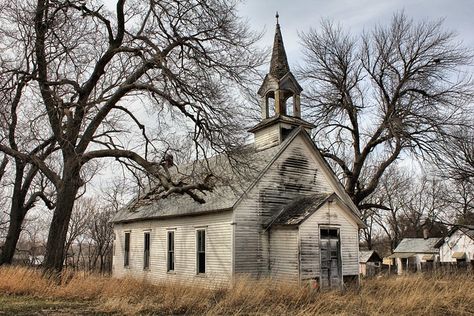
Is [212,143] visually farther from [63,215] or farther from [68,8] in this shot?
[68,8]

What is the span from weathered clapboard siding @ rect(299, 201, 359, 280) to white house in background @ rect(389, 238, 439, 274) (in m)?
37.7

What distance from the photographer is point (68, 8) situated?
1518 centimetres

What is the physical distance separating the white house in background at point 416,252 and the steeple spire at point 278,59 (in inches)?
1502

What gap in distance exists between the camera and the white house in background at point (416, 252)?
175 ft

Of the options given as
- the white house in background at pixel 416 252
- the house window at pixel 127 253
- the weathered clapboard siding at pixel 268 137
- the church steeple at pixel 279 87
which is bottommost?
→ the white house in background at pixel 416 252

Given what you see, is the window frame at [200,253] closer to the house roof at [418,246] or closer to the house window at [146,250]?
the house window at [146,250]

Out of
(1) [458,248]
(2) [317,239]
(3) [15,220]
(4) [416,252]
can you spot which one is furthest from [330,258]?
(4) [416,252]

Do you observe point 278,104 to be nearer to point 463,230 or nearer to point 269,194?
point 269,194

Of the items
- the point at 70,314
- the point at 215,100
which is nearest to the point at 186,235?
the point at 215,100

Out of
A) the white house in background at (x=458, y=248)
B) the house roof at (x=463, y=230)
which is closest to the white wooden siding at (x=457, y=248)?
the white house in background at (x=458, y=248)

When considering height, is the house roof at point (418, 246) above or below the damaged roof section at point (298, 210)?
below

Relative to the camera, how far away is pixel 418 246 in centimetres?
5447

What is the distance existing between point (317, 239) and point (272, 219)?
226cm

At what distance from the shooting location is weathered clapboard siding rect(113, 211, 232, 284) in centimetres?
1858
